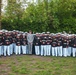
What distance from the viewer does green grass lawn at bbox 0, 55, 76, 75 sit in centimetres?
1380

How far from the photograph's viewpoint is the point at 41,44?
730 inches

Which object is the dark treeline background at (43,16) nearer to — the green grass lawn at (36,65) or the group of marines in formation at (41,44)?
the group of marines in formation at (41,44)

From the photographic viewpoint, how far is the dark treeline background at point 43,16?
24250 mm

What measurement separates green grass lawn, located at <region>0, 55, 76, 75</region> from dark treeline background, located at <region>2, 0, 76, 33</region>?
6.38 metres

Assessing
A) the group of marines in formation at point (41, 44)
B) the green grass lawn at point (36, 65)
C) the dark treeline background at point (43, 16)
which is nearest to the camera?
the green grass lawn at point (36, 65)

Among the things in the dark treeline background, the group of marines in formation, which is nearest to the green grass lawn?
the group of marines in formation

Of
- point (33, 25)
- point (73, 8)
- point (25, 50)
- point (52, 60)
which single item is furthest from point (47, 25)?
point (52, 60)

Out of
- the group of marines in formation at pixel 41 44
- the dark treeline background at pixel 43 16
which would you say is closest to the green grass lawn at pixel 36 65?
the group of marines in formation at pixel 41 44

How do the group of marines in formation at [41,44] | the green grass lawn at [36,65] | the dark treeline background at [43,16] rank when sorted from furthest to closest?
the dark treeline background at [43,16] < the group of marines in formation at [41,44] < the green grass lawn at [36,65]

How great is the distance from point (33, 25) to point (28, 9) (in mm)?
1661

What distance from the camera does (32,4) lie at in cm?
2558

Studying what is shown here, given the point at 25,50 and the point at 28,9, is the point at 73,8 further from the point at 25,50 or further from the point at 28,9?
the point at 25,50

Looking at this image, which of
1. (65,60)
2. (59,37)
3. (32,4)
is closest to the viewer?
(65,60)

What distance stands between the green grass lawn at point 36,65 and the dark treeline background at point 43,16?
251 inches
